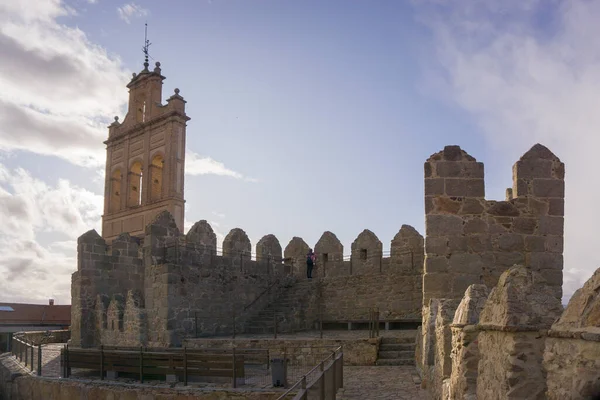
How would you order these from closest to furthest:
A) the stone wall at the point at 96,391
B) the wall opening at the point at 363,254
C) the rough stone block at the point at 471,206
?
the rough stone block at the point at 471,206
the stone wall at the point at 96,391
the wall opening at the point at 363,254

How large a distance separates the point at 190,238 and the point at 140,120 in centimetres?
1759

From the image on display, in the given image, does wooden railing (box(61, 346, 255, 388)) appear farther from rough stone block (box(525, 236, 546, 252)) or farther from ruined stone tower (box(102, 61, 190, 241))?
ruined stone tower (box(102, 61, 190, 241))

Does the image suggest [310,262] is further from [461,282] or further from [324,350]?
[461,282]

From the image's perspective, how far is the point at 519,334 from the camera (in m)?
4.05

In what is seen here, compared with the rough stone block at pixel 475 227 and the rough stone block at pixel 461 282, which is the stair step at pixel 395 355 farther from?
the rough stone block at pixel 475 227

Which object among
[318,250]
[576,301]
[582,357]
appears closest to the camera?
[582,357]

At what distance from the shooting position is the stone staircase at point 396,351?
14.6 metres

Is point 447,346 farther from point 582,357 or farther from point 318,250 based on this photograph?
point 318,250

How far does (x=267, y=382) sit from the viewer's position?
38.7 ft

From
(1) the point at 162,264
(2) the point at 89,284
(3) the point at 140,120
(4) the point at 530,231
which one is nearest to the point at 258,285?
(1) the point at 162,264

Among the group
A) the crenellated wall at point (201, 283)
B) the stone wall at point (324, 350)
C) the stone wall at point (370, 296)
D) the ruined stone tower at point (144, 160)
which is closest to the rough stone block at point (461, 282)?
the stone wall at point (324, 350)

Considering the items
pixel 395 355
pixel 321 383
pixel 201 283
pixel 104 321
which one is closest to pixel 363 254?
pixel 201 283

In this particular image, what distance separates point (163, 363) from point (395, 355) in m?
5.51

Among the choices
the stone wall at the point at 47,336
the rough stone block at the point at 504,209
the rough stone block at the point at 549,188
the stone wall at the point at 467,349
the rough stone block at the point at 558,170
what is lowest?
the stone wall at the point at 47,336
